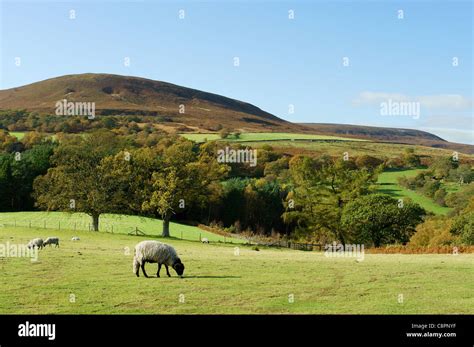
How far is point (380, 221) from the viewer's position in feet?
252

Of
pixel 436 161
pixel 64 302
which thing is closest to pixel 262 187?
pixel 436 161

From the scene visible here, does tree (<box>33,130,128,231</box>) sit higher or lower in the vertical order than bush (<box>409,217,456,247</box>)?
higher

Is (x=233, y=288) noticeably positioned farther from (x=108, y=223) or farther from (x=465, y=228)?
(x=108, y=223)

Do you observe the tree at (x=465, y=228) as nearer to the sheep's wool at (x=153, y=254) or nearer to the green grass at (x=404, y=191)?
the green grass at (x=404, y=191)

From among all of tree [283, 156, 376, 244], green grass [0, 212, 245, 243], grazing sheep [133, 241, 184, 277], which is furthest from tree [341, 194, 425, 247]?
grazing sheep [133, 241, 184, 277]

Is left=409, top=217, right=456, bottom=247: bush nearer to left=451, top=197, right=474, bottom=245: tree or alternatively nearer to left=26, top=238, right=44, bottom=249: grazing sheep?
left=451, top=197, right=474, bottom=245: tree

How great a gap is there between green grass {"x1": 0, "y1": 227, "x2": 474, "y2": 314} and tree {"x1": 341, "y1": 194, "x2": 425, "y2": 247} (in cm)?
4595

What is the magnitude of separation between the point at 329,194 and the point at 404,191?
40.3m

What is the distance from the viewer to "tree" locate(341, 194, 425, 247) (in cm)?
7658

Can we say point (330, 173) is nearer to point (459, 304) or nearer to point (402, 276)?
point (402, 276)

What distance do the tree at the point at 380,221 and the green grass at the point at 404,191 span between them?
3489cm
